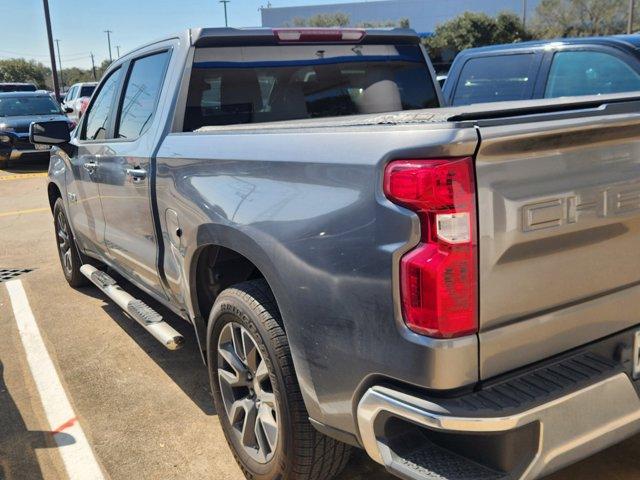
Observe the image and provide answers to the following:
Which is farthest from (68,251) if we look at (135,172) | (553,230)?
(553,230)

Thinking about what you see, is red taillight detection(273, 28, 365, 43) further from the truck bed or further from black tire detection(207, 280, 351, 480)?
black tire detection(207, 280, 351, 480)

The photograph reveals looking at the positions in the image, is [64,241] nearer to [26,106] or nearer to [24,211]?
[24,211]

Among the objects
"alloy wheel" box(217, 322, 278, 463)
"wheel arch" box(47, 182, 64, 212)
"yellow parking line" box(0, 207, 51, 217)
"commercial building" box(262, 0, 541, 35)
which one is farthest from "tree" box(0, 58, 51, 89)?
"alloy wheel" box(217, 322, 278, 463)

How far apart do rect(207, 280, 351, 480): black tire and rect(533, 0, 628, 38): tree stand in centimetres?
5145

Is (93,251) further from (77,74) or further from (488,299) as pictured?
(77,74)

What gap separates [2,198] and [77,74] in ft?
289

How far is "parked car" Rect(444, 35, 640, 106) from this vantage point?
575 centimetres

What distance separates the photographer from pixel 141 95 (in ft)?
12.9

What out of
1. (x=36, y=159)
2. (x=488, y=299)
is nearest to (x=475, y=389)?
(x=488, y=299)

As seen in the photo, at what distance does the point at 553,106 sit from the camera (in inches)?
85.4

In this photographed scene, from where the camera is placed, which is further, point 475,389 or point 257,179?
point 257,179

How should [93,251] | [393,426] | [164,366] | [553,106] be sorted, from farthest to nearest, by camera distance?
1. [93,251]
2. [164,366]
3. [553,106]
4. [393,426]

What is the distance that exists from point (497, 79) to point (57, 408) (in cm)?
510

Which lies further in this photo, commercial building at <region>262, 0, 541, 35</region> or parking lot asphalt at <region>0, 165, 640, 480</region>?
commercial building at <region>262, 0, 541, 35</region>
